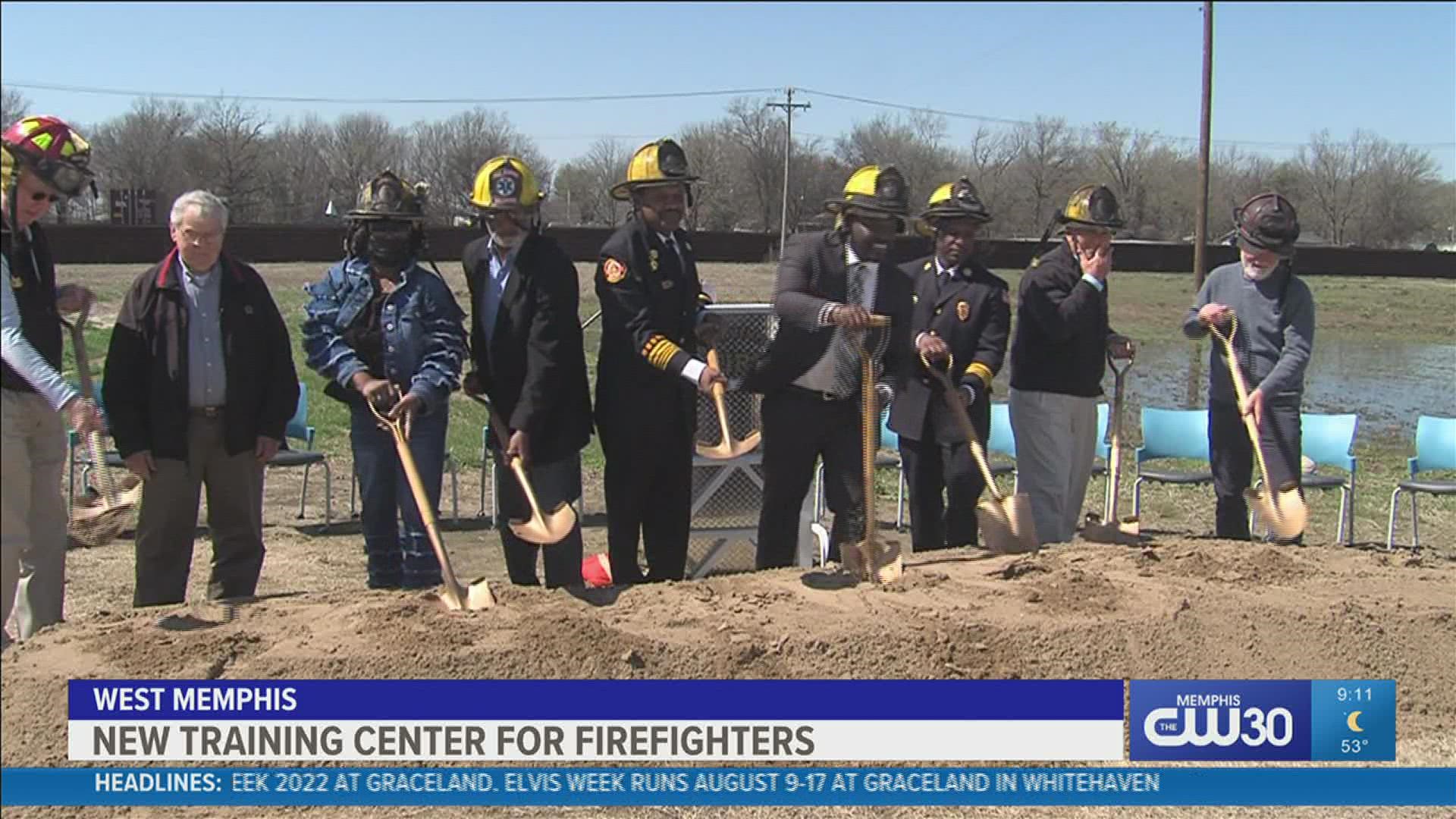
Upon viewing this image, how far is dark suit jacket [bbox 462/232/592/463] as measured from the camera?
4848 millimetres

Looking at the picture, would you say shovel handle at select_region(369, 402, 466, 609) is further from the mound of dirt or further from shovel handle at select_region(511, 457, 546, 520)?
shovel handle at select_region(511, 457, 546, 520)

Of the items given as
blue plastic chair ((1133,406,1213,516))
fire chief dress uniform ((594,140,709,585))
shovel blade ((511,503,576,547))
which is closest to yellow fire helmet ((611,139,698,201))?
fire chief dress uniform ((594,140,709,585))

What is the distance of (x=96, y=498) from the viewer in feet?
16.6

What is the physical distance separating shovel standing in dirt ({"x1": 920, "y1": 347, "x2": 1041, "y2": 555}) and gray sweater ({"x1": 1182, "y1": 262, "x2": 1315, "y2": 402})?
123 cm

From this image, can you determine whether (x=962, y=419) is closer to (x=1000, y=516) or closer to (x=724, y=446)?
(x=1000, y=516)

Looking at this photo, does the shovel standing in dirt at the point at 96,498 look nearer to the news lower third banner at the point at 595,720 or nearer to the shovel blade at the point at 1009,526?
the news lower third banner at the point at 595,720

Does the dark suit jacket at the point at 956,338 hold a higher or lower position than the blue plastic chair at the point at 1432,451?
higher

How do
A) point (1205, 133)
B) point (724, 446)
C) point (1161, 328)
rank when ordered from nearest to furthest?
point (724, 446)
point (1205, 133)
point (1161, 328)

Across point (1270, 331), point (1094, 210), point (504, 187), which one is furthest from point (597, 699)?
point (1270, 331)

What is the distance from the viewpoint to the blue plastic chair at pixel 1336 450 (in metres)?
7.87

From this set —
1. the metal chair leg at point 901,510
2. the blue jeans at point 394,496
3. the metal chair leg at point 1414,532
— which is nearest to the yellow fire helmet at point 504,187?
the blue jeans at point 394,496

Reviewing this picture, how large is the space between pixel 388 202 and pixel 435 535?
1.29 metres

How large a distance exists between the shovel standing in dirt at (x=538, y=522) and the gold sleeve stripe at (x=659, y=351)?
0.61 metres

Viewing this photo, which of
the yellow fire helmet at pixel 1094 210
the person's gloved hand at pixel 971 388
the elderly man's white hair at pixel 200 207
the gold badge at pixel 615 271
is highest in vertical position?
the yellow fire helmet at pixel 1094 210
